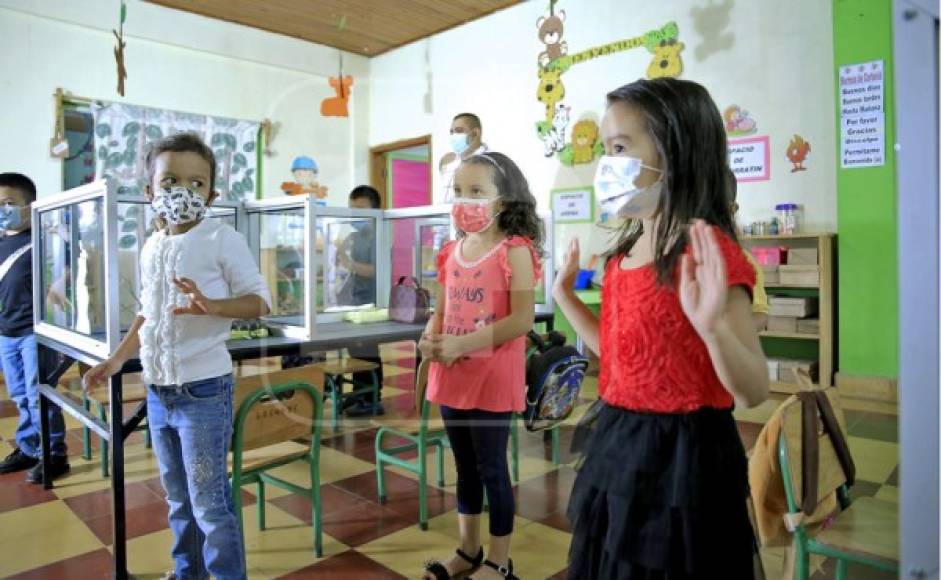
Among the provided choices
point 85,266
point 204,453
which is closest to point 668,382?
point 204,453

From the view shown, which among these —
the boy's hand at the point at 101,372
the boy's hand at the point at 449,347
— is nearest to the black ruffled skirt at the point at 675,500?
the boy's hand at the point at 449,347

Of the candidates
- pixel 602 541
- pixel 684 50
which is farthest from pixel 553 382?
pixel 684 50

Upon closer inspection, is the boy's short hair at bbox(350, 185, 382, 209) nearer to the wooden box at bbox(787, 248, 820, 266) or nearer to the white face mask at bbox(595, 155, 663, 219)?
the wooden box at bbox(787, 248, 820, 266)

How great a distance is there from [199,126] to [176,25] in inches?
35.4

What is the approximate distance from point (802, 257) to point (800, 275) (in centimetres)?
13

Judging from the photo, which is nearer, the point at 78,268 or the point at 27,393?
the point at 78,268

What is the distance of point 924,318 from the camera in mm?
591

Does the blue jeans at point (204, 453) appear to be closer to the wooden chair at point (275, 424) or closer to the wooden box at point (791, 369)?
the wooden chair at point (275, 424)

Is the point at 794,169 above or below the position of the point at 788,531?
above

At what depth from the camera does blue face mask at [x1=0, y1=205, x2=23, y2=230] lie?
2.80 meters

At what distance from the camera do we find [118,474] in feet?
5.93

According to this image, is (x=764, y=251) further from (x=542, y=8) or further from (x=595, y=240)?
(x=542, y=8)

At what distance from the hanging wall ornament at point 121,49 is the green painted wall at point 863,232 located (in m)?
5.26

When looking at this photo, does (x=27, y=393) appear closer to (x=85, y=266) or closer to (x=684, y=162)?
(x=85, y=266)
